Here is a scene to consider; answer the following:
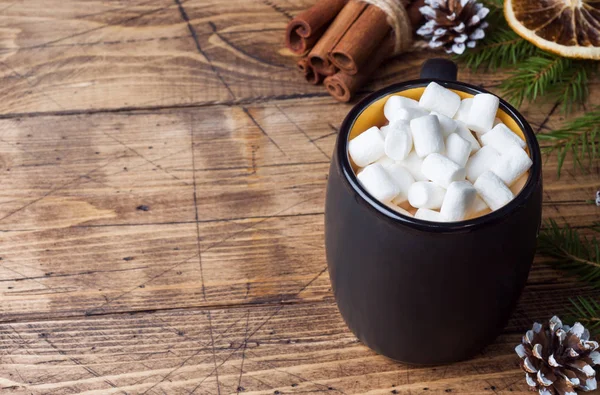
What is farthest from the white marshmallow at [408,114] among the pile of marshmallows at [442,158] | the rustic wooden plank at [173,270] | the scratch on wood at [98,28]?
the scratch on wood at [98,28]

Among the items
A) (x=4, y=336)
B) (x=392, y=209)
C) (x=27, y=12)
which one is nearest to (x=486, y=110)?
(x=392, y=209)

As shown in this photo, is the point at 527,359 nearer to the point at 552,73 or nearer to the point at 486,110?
the point at 486,110

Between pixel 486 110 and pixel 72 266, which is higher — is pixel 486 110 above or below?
above

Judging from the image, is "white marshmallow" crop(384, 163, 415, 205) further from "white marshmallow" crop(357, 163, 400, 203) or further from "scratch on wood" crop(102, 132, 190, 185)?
"scratch on wood" crop(102, 132, 190, 185)

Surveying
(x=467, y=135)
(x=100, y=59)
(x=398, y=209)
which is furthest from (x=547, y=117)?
(x=100, y=59)

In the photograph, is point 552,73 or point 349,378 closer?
point 349,378

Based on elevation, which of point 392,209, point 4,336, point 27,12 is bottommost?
point 4,336

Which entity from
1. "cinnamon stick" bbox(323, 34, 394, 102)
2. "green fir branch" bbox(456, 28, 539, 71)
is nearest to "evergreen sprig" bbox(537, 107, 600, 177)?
"green fir branch" bbox(456, 28, 539, 71)
